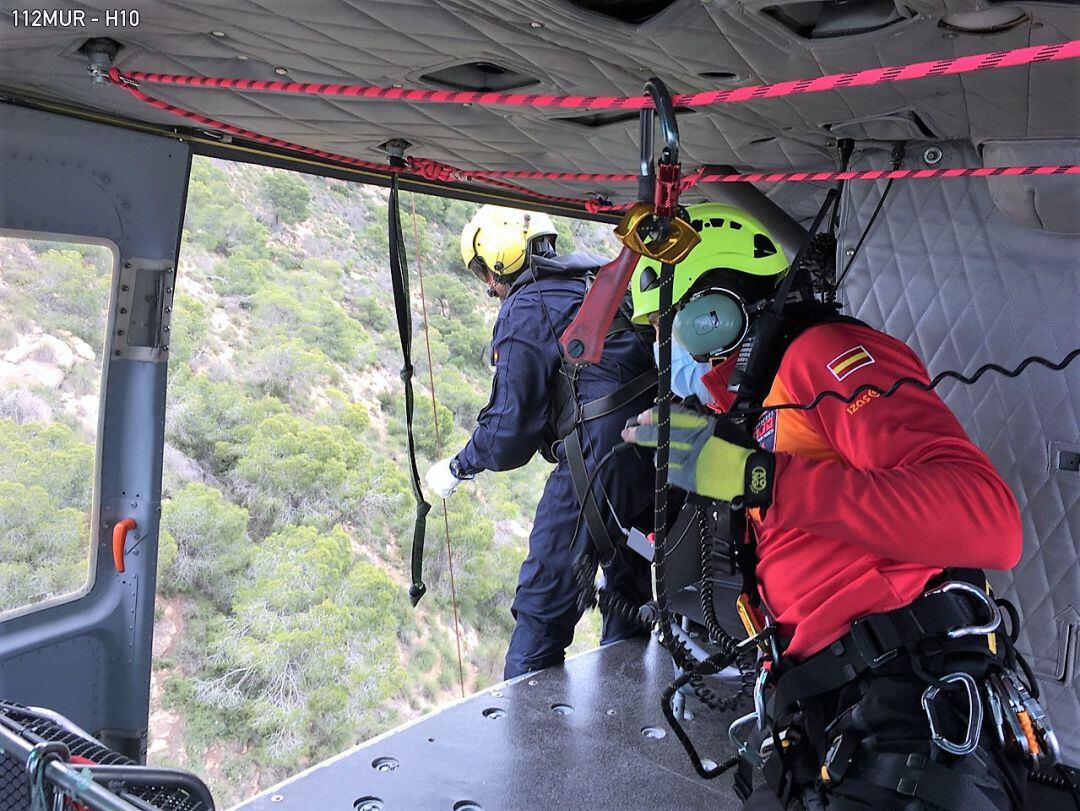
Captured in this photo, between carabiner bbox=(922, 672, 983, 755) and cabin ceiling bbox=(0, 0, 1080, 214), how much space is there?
41.0 inches

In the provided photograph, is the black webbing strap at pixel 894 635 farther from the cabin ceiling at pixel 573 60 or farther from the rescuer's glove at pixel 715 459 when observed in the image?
the cabin ceiling at pixel 573 60

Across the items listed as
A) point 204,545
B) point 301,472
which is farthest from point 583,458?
point 301,472

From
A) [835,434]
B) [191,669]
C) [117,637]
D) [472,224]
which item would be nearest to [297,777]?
[117,637]

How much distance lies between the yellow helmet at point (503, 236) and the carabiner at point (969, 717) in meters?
2.66

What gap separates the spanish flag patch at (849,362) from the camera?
4.95 ft

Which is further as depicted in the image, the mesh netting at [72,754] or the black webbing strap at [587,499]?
the black webbing strap at [587,499]

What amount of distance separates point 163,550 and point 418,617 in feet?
18.0

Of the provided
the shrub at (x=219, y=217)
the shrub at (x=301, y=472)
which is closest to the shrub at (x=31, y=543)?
the shrub at (x=301, y=472)

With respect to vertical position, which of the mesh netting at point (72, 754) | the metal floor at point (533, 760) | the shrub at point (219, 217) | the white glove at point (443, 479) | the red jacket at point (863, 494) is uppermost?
the shrub at point (219, 217)

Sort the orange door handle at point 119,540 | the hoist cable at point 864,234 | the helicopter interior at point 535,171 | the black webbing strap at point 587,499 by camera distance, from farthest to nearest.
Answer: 1. the black webbing strap at point 587,499
2. the hoist cable at point 864,234
3. the orange door handle at point 119,540
4. the helicopter interior at point 535,171

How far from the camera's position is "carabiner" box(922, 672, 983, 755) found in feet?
4.61

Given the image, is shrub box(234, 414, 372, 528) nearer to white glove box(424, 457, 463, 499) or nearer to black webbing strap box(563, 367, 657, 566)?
white glove box(424, 457, 463, 499)

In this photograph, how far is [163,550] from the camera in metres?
16.3

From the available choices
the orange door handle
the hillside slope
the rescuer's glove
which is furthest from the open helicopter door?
the hillside slope
